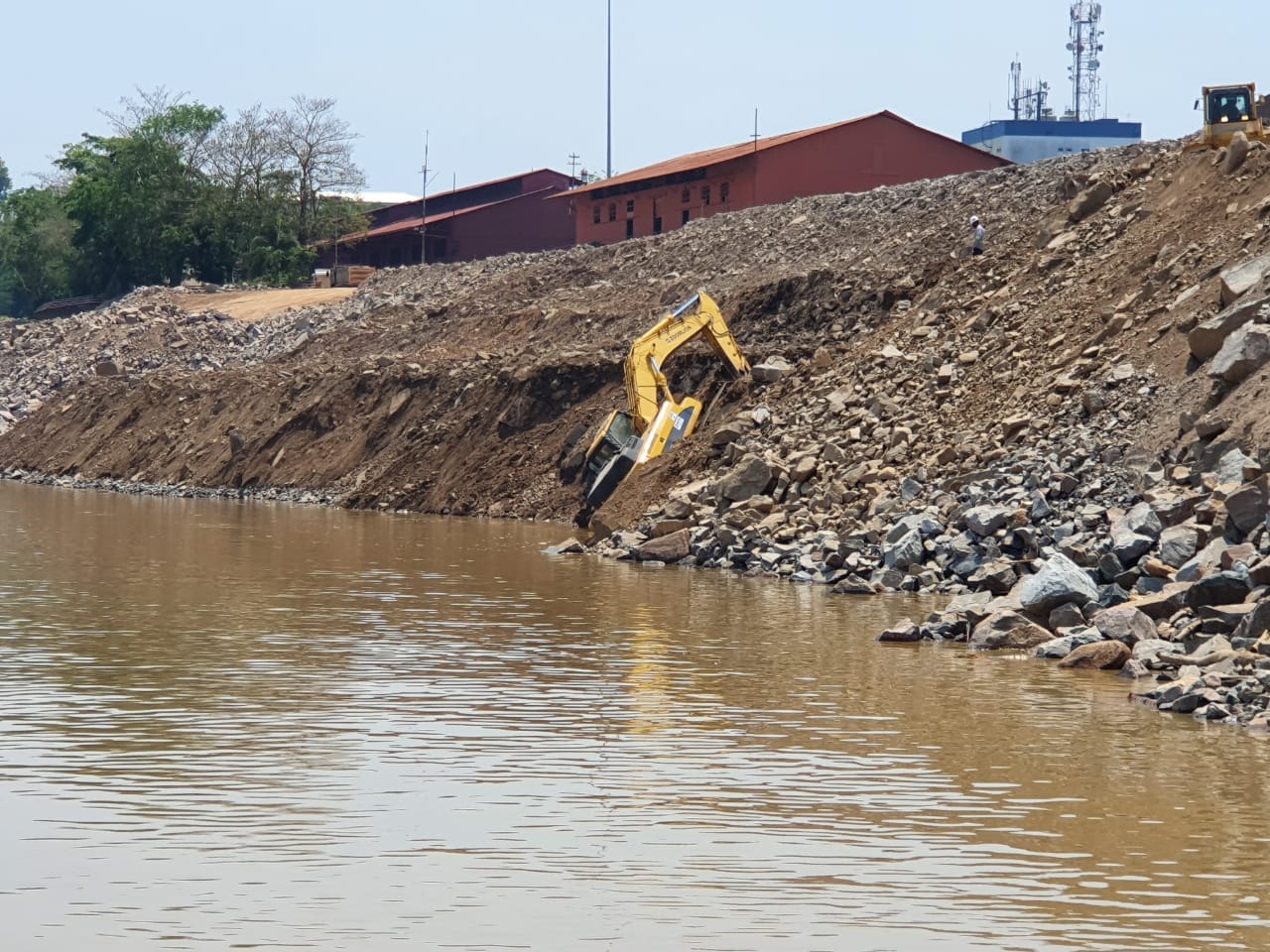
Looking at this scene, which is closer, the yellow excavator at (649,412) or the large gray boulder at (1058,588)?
the large gray boulder at (1058,588)

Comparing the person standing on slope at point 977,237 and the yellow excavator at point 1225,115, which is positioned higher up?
the yellow excavator at point 1225,115

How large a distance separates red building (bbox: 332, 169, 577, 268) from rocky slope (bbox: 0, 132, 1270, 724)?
15.0 metres

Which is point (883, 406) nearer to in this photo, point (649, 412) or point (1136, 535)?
point (649, 412)

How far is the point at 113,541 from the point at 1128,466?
18.6 meters

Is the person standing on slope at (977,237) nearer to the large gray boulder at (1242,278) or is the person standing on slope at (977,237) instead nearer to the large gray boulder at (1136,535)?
the large gray boulder at (1242,278)

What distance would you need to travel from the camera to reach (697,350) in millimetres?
39094

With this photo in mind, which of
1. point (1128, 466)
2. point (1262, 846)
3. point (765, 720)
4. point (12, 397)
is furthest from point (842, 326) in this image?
point (12, 397)

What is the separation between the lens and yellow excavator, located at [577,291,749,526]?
33.7m

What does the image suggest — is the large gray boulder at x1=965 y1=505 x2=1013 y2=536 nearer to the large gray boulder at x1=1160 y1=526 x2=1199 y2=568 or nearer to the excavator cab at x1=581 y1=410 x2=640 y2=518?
the large gray boulder at x1=1160 y1=526 x2=1199 y2=568

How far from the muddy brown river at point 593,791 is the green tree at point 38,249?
7743cm

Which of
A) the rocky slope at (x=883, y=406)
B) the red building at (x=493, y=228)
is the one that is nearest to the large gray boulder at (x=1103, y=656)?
the rocky slope at (x=883, y=406)

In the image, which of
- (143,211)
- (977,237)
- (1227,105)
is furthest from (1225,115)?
(143,211)

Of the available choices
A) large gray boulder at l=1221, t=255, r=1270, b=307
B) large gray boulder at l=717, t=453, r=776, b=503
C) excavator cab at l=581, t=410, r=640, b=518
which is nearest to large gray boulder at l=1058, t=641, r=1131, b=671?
large gray boulder at l=1221, t=255, r=1270, b=307

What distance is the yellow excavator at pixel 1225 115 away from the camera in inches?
1419
